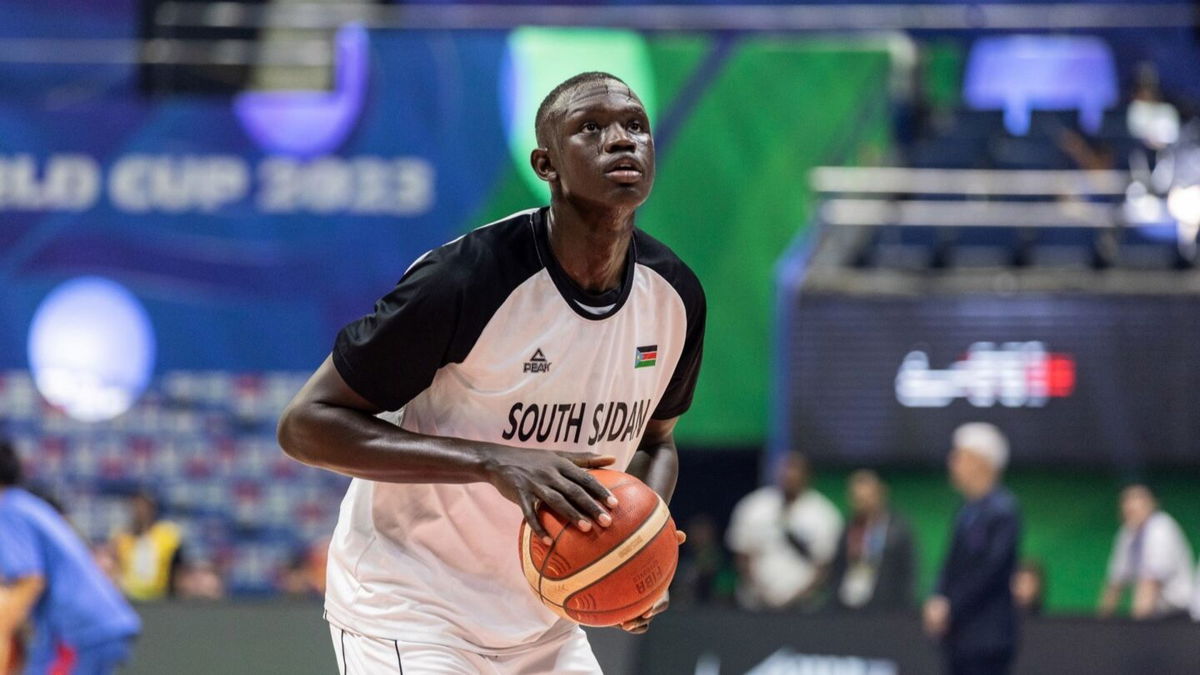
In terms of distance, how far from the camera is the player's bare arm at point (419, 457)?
134 inches

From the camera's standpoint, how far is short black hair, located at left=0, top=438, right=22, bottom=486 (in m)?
6.92

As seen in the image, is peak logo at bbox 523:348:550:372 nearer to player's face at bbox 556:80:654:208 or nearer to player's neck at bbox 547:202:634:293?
player's neck at bbox 547:202:634:293

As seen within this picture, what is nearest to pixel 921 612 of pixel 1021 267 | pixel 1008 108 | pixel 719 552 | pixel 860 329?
pixel 860 329

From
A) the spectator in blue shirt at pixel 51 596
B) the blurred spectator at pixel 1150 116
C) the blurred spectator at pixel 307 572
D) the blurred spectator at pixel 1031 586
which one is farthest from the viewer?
the blurred spectator at pixel 1150 116

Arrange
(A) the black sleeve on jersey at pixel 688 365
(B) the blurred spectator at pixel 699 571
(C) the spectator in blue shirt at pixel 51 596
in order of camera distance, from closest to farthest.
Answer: (A) the black sleeve on jersey at pixel 688 365
(C) the spectator in blue shirt at pixel 51 596
(B) the blurred spectator at pixel 699 571

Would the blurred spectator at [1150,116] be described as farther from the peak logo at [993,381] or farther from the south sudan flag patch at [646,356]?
the south sudan flag patch at [646,356]

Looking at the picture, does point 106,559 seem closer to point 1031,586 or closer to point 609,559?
point 1031,586

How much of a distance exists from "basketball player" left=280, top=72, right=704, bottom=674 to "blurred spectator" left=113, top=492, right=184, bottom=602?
8.85 meters

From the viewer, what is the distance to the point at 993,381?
39.3ft

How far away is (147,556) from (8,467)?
5.76 m

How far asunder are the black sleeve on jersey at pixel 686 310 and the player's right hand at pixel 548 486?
760mm

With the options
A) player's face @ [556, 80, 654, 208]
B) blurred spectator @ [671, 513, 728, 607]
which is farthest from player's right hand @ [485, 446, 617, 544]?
blurred spectator @ [671, 513, 728, 607]

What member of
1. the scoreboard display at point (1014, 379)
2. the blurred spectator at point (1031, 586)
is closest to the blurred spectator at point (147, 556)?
the scoreboard display at point (1014, 379)

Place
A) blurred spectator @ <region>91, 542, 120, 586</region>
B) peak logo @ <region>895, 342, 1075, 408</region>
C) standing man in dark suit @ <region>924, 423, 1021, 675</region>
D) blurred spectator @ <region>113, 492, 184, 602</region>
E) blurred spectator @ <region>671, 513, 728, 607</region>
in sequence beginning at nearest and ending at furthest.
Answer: standing man in dark suit @ <region>924, 423, 1021, 675</region> → peak logo @ <region>895, 342, 1075, 408</region> → blurred spectator @ <region>91, 542, 120, 586</region> → blurred spectator @ <region>113, 492, 184, 602</region> → blurred spectator @ <region>671, 513, 728, 607</region>
